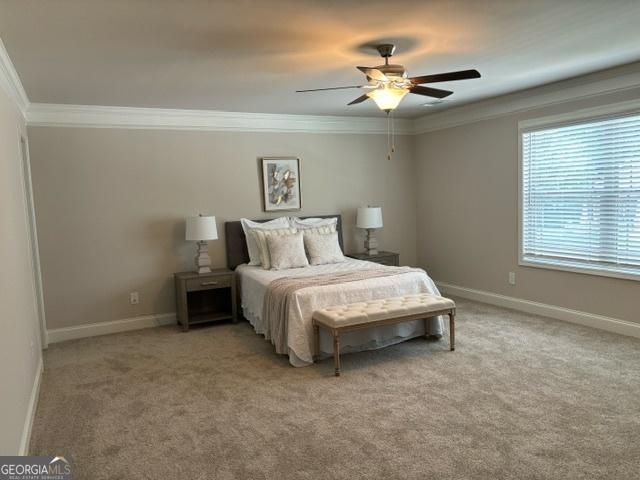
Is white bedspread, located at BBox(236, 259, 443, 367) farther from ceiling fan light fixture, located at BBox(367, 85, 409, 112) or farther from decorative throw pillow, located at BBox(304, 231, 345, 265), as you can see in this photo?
ceiling fan light fixture, located at BBox(367, 85, 409, 112)

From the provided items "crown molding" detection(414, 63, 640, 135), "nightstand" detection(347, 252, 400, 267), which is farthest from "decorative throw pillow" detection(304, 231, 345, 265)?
"crown molding" detection(414, 63, 640, 135)

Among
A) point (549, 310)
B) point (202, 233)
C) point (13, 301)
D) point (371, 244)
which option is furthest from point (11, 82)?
point (549, 310)

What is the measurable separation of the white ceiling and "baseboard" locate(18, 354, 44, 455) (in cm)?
234

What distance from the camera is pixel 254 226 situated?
227 inches

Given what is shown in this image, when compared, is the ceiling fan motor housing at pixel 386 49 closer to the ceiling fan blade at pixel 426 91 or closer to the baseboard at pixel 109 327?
the ceiling fan blade at pixel 426 91

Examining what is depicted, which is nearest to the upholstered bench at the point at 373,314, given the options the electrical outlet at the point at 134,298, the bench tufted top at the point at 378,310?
the bench tufted top at the point at 378,310

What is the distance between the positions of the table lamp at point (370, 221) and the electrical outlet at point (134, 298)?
9.56ft

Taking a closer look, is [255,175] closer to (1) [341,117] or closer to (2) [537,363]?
(1) [341,117]

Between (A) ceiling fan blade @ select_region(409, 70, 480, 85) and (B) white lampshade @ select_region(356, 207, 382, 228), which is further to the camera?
(B) white lampshade @ select_region(356, 207, 382, 228)

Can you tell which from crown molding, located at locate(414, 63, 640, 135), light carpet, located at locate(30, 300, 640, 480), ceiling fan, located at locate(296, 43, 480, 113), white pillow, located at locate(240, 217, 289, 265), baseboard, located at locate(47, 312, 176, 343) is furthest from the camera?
white pillow, located at locate(240, 217, 289, 265)

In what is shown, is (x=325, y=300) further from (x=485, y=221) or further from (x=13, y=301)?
(x=485, y=221)

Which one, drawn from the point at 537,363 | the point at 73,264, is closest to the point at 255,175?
the point at 73,264

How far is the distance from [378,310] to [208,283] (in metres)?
2.17

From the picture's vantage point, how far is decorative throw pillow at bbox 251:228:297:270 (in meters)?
5.44
